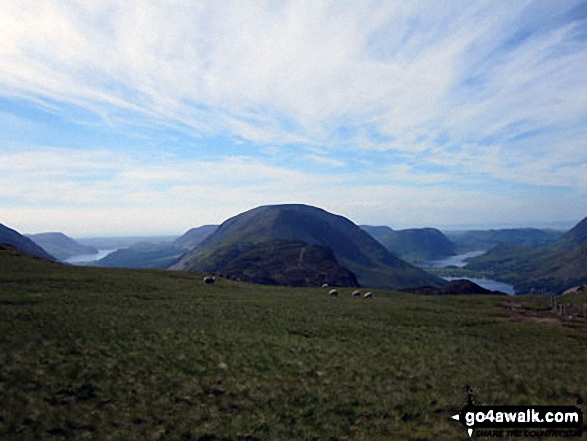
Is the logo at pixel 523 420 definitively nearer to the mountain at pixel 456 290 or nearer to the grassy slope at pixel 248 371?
the grassy slope at pixel 248 371

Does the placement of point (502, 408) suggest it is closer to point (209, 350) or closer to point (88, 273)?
point (209, 350)

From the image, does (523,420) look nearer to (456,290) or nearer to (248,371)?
→ (248,371)

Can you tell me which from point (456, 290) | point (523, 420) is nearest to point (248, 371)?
point (523, 420)

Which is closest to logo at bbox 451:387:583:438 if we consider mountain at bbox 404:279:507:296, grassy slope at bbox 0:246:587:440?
grassy slope at bbox 0:246:587:440

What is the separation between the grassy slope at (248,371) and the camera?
19.5 meters

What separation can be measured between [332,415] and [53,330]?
25154mm

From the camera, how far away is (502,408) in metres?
22.0

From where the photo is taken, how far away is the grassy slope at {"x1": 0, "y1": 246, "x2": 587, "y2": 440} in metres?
19.5

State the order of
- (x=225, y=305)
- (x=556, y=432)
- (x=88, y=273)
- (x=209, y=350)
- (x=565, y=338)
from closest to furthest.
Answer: (x=556, y=432), (x=209, y=350), (x=565, y=338), (x=225, y=305), (x=88, y=273)

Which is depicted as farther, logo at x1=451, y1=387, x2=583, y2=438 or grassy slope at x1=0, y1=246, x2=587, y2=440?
grassy slope at x1=0, y1=246, x2=587, y2=440

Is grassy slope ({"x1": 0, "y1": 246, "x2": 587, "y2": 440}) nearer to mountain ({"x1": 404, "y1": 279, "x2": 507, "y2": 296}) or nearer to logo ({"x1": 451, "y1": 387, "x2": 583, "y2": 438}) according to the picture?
logo ({"x1": 451, "y1": 387, "x2": 583, "y2": 438})

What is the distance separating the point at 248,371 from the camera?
2653cm

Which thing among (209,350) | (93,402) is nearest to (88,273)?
(209,350)

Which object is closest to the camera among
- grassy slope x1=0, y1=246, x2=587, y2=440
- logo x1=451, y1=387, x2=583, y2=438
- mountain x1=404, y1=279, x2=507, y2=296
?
logo x1=451, y1=387, x2=583, y2=438
